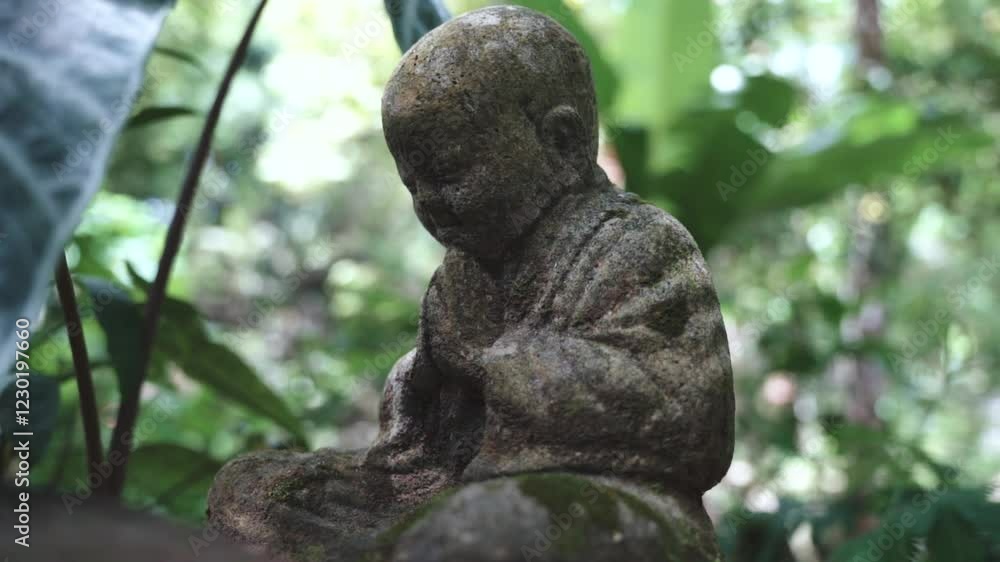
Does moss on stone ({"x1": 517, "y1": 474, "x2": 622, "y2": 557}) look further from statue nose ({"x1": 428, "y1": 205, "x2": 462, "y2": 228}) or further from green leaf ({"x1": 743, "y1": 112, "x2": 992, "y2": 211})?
green leaf ({"x1": 743, "y1": 112, "x2": 992, "y2": 211})

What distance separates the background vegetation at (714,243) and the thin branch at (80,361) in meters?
0.13

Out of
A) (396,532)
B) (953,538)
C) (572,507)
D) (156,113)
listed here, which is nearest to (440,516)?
(396,532)

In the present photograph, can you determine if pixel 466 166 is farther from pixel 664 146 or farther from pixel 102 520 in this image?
pixel 664 146

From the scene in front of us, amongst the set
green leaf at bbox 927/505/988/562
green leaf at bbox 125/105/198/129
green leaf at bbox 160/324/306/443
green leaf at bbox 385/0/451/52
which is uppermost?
green leaf at bbox 385/0/451/52

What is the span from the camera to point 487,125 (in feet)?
5.76

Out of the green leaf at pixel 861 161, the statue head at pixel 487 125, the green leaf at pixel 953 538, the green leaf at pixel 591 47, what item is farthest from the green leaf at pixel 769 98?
the statue head at pixel 487 125

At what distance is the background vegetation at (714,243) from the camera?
305cm

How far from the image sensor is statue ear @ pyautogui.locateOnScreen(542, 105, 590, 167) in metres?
1.83

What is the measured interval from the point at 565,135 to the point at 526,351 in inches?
17.9

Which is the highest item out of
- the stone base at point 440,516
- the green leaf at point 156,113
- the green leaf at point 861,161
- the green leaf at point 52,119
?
the green leaf at point 52,119

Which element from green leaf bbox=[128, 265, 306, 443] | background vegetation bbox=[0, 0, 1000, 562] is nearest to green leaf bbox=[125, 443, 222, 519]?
background vegetation bbox=[0, 0, 1000, 562]

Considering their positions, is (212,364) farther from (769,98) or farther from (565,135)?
(769,98)

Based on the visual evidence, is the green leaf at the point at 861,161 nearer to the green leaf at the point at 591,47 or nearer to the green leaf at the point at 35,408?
the green leaf at the point at 591,47

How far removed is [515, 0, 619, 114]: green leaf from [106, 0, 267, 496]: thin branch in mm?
1083
